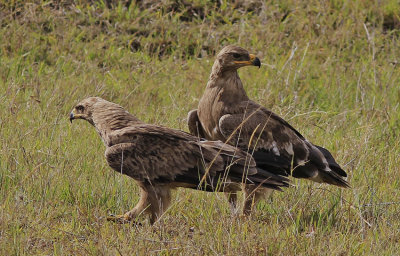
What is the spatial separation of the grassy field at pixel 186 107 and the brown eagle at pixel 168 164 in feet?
0.51

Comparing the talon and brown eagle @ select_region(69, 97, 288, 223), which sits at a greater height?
brown eagle @ select_region(69, 97, 288, 223)

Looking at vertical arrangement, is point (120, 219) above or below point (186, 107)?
above

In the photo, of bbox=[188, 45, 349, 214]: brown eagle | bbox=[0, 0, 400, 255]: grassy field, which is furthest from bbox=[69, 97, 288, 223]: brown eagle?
bbox=[188, 45, 349, 214]: brown eagle

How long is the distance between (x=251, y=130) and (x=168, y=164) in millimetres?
885

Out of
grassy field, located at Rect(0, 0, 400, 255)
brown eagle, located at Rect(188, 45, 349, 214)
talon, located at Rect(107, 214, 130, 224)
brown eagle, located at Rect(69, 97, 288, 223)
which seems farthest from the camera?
brown eagle, located at Rect(188, 45, 349, 214)

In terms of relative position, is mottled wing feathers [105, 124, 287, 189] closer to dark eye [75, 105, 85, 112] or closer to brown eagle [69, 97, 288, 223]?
brown eagle [69, 97, 288, 223]

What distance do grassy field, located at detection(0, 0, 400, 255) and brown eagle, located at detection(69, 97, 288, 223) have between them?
154mm

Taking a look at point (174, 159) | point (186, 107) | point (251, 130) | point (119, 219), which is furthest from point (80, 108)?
point (186, 107)

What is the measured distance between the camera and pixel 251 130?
19.8ft

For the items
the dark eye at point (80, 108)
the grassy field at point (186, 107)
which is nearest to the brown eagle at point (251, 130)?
the grassy field at point (186, 107)

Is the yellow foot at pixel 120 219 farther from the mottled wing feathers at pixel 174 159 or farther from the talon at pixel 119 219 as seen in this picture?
the mottled wing feathers at pixel 174 159

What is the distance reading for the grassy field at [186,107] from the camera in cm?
489

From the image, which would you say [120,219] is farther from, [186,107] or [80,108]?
[186,107]

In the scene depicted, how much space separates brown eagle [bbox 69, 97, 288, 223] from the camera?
534 cm
